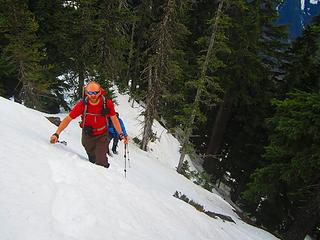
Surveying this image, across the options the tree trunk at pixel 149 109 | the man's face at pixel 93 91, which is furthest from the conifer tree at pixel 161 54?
the man's face at pixel 93 91

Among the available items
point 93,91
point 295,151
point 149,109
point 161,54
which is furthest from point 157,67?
point 93,91

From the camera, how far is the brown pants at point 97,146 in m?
7.93

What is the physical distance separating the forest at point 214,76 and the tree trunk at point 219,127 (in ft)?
0.29

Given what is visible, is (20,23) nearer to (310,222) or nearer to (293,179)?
(293,179)

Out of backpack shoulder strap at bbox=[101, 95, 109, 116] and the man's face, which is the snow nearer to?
backpack shoulder strap at bbox=[101, 95, 109, 116]

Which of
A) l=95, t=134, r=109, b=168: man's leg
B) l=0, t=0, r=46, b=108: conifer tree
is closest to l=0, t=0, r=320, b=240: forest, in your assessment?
l=0, t=0, r=46, b=108: conifer tree

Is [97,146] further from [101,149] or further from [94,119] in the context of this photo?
[94,119]

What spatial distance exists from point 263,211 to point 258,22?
13221 mm

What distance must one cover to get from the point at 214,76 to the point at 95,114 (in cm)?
1959

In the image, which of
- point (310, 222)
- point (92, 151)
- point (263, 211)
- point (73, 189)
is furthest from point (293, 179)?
point (73, 189)

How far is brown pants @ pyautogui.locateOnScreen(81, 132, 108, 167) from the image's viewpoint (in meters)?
7.93

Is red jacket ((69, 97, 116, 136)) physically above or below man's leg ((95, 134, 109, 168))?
above

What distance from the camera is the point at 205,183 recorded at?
83.7 feet

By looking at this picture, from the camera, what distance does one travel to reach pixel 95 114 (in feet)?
24.8
